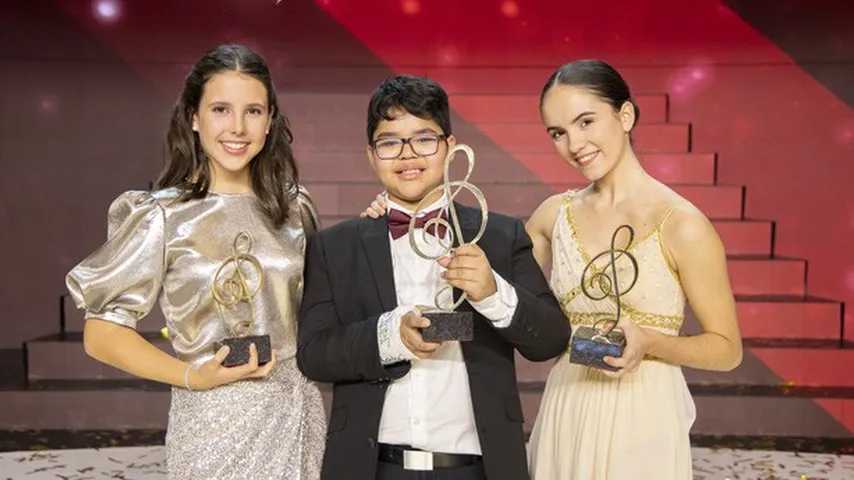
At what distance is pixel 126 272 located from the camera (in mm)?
2033

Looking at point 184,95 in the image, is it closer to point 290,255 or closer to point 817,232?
point 290,255

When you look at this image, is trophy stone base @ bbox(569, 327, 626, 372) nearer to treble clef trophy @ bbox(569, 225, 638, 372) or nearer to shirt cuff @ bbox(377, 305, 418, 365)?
treble clef trophy @ bbox(569, 225, 638, 372)

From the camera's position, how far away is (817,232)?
245 inches

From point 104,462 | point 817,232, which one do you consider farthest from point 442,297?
point 817,232

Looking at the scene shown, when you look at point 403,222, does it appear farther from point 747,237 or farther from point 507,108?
point 507,108

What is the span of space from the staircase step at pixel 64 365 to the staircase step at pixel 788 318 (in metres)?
3.26

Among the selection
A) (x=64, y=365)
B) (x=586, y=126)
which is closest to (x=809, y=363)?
(x=586, y=126)

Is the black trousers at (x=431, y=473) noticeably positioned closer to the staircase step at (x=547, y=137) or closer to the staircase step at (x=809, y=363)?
the staircase step at (x=809, y=363)

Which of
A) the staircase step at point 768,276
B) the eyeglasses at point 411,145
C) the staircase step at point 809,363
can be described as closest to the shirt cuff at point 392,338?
the eyeglasses at point 411,145

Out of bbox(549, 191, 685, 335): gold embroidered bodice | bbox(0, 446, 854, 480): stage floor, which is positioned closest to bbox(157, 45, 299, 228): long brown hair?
bbox(549, 191, 685, 335): gold embroidered bodice

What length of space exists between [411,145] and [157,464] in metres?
2.59

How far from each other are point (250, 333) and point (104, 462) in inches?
95.6

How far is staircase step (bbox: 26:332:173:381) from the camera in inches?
200

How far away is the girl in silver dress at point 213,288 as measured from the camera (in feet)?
6.70
